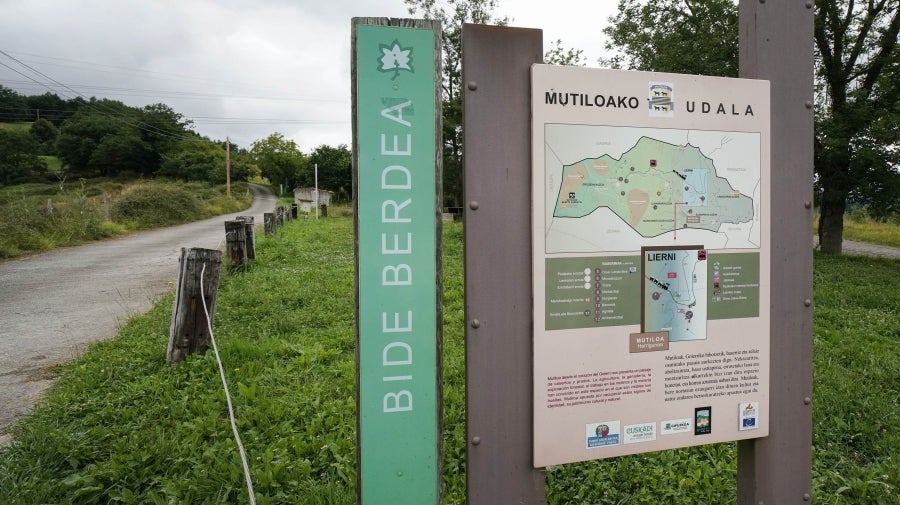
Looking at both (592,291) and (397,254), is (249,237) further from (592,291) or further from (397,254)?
(592,291)

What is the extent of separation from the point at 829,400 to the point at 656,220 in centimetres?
297

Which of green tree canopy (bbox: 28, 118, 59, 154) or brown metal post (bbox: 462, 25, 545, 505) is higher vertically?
green tree canopy (bbox: 28, 118, 59, 154)

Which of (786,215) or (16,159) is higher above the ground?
(16,159)

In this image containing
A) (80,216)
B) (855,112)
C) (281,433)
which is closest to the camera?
(281,433)

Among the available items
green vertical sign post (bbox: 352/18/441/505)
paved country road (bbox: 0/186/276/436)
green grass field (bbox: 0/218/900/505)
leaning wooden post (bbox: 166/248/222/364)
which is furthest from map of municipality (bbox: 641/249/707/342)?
paved country road (bbox: 0/186/276/436)

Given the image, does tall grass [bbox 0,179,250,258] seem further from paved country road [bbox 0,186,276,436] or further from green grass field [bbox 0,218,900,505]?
green grass field [bbox 0,218,900,505]

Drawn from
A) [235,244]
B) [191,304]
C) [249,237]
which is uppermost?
[249,237]

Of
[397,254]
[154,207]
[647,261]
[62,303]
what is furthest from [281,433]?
[154,207]

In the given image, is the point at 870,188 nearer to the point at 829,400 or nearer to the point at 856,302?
the point at 856,302

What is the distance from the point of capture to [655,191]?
203 cm

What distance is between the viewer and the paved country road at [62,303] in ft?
15.6

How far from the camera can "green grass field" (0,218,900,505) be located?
286 cm

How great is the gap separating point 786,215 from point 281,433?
9.61ft

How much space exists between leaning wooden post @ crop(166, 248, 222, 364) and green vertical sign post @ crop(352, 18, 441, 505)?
322cm
